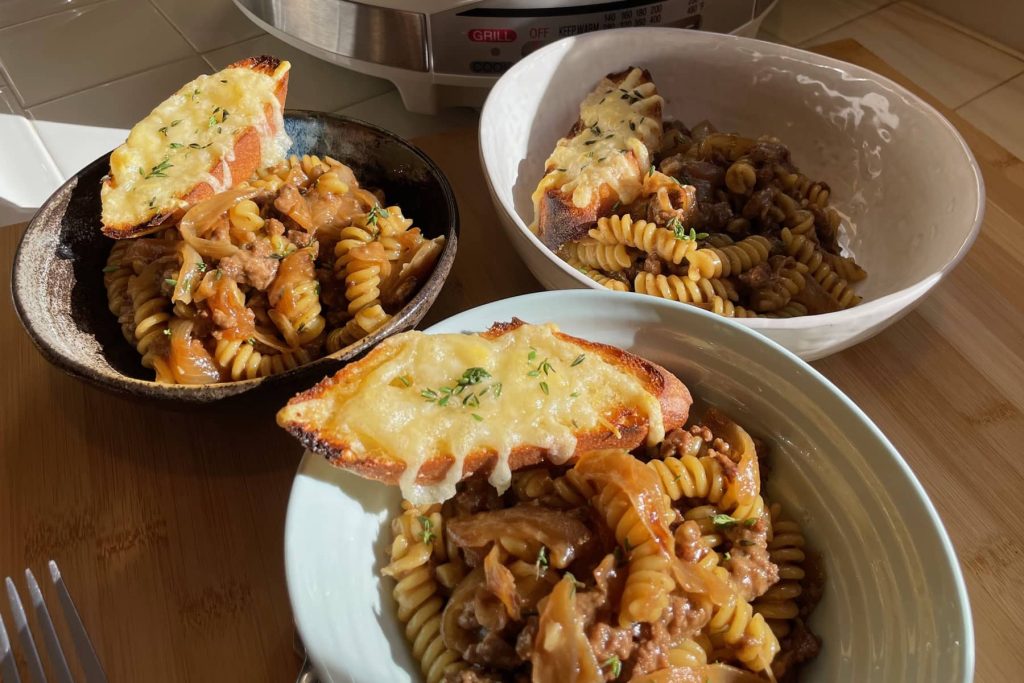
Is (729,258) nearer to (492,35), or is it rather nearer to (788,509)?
(788,509)

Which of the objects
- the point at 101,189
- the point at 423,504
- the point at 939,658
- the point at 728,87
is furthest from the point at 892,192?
the point at 101,189

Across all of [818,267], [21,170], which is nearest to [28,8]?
[21,170]

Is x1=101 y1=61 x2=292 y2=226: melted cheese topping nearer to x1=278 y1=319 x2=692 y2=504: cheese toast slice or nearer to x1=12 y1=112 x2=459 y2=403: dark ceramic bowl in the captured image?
x1=12 y1=112 x2=459 y2=403: dark ceramic bowl

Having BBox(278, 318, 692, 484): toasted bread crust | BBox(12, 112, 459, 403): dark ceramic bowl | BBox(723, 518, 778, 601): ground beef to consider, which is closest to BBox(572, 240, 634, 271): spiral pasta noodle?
BBox(12, 112, 459, 403): dark ceramic bowl

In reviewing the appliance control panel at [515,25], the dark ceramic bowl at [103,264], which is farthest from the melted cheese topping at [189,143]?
the appliance control panel at [515,25]

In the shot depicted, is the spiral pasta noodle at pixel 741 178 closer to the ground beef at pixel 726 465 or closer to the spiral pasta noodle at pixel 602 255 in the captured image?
the spiral pasta noodle at pixel 602 255

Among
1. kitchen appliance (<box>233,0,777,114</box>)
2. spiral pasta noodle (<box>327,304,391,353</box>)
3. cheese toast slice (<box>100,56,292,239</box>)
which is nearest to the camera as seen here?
spiral pasta noodle (<box>327,304,391,353</box>)

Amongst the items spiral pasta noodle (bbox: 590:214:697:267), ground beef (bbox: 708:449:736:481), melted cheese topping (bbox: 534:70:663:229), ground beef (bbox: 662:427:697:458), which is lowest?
ground beef (bbox: 662:427:697:458)
